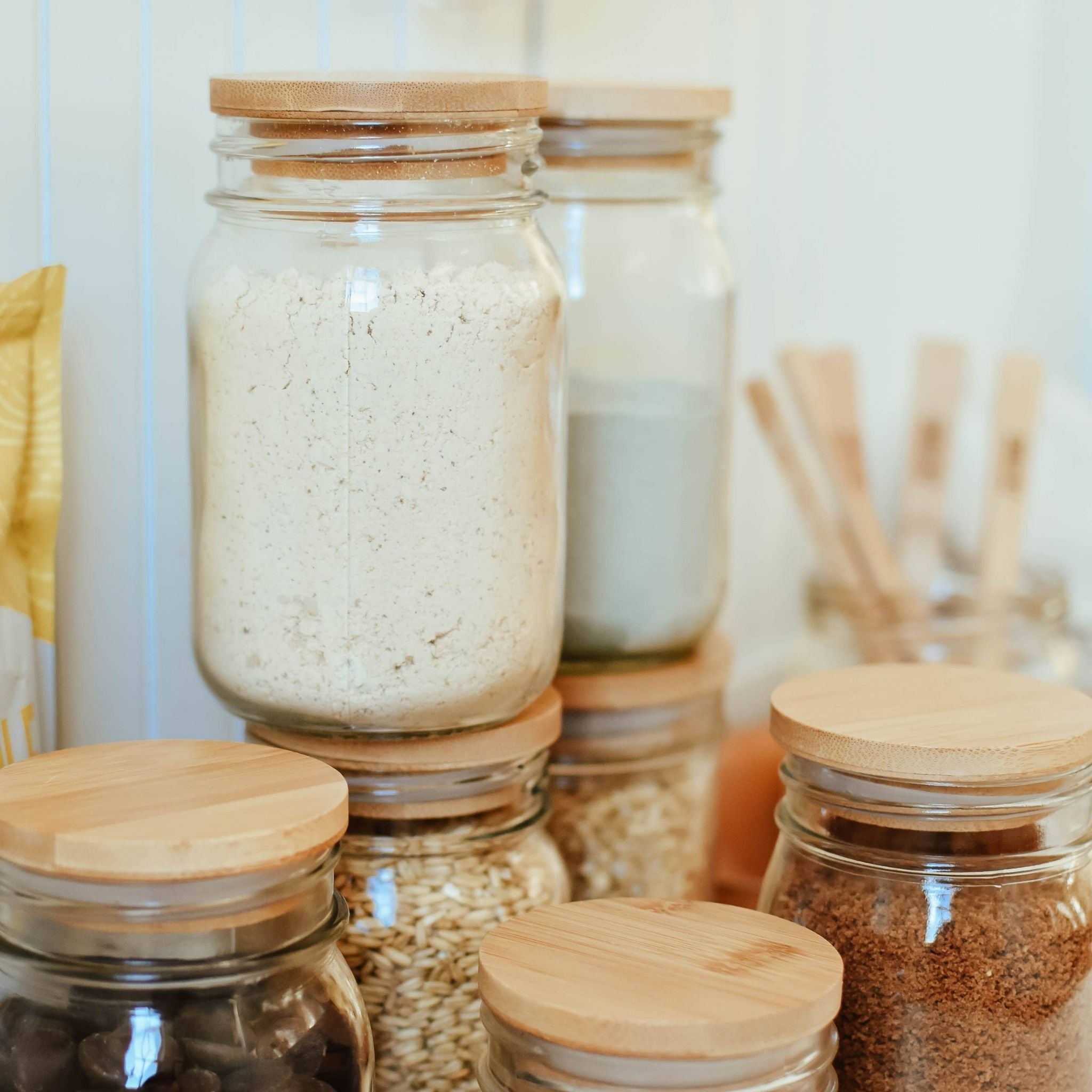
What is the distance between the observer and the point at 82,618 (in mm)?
791

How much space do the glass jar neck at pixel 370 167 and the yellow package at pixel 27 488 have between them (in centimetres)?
10

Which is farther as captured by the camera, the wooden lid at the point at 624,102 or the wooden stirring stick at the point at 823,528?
the wooden stirring stick at the point at 823,528

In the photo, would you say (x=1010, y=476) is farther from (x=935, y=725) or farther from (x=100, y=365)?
(x=100, y=365)

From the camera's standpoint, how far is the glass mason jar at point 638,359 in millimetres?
803

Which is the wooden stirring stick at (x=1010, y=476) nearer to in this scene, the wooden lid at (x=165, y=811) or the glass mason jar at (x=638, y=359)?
the glass mason jar at (x=638, y=359)

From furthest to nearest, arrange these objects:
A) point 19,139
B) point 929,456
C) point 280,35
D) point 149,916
→ point 929,456 → point 280,35 → point 19,139 → point 149,916

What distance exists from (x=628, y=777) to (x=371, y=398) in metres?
0.33

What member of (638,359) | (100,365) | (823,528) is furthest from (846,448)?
(100,365)

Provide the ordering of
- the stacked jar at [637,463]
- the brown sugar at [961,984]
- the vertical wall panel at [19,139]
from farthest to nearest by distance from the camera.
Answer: the stacked jar at [637,463], the vertical wall panel at [19,139], the brown sugar at [961,984]

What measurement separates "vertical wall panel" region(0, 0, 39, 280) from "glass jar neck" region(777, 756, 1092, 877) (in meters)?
0.45

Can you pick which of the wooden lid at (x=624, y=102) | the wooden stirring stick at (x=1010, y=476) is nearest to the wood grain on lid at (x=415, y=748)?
the wooden lid at (x=624, y=102)

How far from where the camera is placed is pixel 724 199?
1232mm

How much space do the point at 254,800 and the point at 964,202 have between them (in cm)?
125

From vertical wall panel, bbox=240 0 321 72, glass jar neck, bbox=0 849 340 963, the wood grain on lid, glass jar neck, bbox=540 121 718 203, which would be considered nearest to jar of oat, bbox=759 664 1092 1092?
the wood grain on lid
